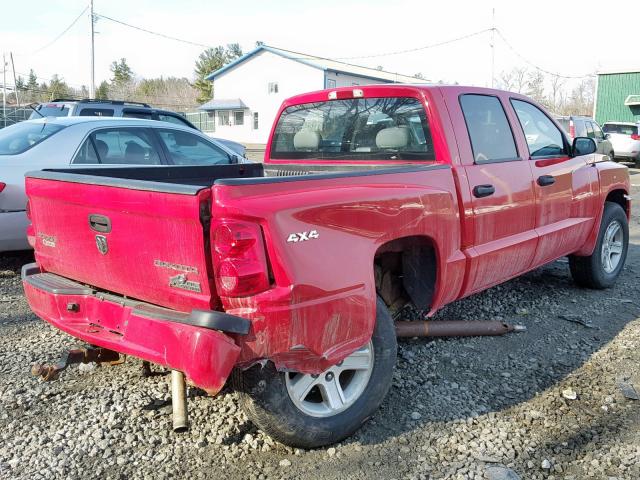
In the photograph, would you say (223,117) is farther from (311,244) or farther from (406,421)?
(311,244)

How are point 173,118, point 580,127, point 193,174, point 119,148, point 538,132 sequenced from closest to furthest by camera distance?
point 193,174
point 538,132
point 119,148
point 173,118
point 580,127

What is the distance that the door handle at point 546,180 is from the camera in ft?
15.1

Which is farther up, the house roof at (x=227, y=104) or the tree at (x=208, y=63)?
the tree at (x=208, y=63)

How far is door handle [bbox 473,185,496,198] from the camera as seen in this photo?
388 centimetres

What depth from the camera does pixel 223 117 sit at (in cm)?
4916

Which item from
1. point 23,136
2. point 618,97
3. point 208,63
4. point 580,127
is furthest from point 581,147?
point 208,63

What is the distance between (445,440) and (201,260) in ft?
5.42

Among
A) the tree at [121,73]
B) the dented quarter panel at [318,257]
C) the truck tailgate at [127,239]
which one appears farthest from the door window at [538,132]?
the tree at [121,73]

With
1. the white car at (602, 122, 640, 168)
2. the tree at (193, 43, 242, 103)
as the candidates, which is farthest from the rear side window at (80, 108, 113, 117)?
the tree at (193, 43, 242, 103)

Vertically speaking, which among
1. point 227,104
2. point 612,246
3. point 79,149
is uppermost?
point 227,104

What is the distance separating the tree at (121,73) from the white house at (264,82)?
167ft

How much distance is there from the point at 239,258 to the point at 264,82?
147 feet

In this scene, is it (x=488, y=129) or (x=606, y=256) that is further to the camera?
(x=606, y=256)

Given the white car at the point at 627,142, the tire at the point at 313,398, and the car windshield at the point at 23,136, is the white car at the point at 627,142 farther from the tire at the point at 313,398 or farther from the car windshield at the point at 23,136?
the tire at the point at 313,398
